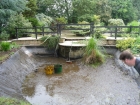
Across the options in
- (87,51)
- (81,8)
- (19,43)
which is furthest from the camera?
(81,8)

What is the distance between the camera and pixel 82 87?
6.15 metres

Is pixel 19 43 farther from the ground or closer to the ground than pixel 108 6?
closer to the ground

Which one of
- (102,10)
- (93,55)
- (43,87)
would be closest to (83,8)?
(102,10)

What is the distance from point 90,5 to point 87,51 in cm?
945

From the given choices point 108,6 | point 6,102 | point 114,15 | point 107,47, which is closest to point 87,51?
point 107,47

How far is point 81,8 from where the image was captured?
17.0 metres

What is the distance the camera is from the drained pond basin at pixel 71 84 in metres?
5.24

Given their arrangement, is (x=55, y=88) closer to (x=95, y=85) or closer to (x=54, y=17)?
(x=95, y=85)

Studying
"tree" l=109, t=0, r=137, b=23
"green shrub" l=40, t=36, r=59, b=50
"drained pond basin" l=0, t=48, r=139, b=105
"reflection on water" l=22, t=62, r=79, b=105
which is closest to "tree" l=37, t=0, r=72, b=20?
"tree" l=109, t=0, r=137, b=23

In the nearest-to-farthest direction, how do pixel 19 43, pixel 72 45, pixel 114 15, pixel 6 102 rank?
pixel 6 102 < pixel 72 45 < pixel 19 43 < pixel 114 15

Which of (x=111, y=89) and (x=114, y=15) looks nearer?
(x=111, y=89)

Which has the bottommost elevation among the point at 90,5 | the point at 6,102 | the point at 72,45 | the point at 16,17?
the point at 6,102

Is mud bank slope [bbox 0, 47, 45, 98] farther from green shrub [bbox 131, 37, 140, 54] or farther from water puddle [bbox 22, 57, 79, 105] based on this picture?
green shrub [bbox 131, 37, 140, 54]

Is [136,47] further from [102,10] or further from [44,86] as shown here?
[102,10]
